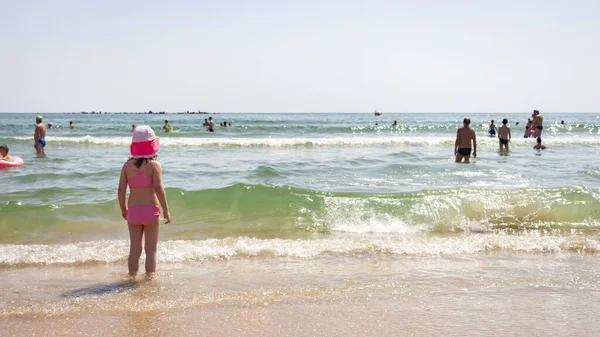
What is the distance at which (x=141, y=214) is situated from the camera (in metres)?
5.16

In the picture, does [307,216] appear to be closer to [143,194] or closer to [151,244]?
[151,244]

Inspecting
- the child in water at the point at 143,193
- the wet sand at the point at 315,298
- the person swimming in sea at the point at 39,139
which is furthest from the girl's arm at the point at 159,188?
the person swimming in sea at the point at 39,139

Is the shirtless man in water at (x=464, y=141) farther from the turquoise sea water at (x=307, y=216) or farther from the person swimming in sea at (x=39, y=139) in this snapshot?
the person swimming in sea at (x=39, y=139)

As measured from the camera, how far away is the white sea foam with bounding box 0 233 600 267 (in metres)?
5.94

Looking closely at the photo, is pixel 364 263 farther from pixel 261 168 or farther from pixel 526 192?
pixel 261 168

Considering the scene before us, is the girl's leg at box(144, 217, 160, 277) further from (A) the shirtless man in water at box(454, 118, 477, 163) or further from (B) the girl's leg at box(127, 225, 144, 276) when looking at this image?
(A) the shirtless man in water at box(454, 118, 477, 163)

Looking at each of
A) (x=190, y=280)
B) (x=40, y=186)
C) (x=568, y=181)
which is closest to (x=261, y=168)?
(x=40, y=186)

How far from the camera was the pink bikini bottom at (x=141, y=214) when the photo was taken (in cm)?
516

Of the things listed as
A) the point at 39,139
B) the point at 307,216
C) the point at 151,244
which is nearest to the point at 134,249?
the point at 151,244

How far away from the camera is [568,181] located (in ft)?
38.3

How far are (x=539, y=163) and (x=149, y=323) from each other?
49.9ft

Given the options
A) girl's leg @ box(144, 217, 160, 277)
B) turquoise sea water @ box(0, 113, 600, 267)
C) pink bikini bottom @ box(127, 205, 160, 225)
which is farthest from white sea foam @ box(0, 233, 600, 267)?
pink bikini bottom @ box(127, 205, 160, 225)

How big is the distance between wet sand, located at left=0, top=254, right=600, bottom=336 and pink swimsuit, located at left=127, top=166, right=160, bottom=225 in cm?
59

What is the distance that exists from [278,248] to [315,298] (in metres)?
1.89
